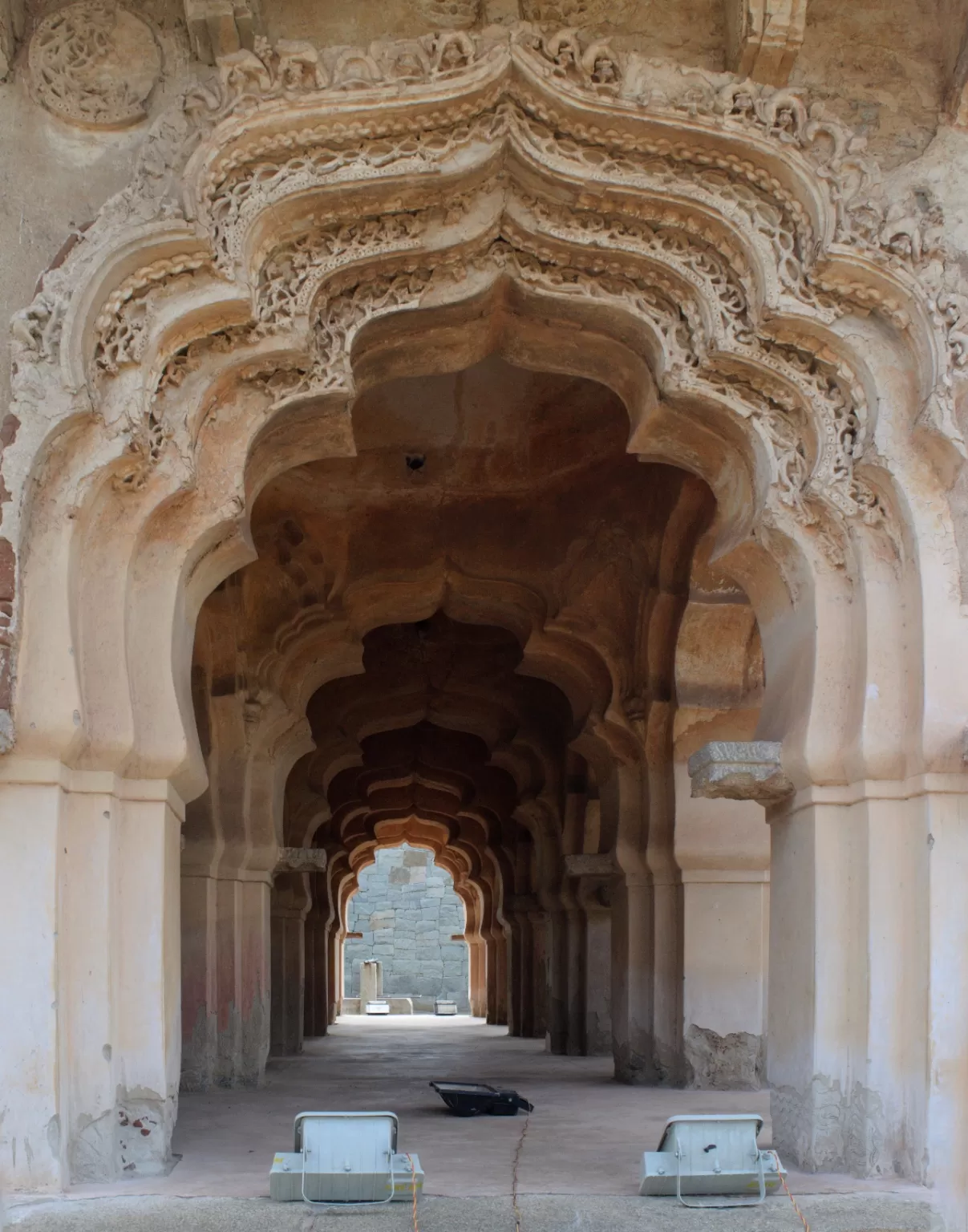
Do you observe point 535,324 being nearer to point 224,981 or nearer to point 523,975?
point 224,981

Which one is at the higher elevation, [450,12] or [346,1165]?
[450,12]

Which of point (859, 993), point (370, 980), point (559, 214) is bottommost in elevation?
point (370, 980)

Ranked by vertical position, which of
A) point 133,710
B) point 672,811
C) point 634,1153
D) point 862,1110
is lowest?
point 634,1153

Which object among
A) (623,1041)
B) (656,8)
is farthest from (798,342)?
(623,1041)

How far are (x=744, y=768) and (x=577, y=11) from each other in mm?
3145

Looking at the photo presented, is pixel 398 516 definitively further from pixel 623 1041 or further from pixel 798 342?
pixel 798 342

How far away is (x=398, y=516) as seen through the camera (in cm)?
1018

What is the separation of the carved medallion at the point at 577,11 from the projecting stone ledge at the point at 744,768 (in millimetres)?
2987

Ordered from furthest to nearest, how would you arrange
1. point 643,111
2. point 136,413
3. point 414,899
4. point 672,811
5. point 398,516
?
1. point 414,899
2. point 398,516
3. point 672,811
4. point 643,111
5. point 136,413

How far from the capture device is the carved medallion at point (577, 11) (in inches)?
238

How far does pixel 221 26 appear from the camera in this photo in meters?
5.77

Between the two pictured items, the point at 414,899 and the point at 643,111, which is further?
Answer: the point at 414,899

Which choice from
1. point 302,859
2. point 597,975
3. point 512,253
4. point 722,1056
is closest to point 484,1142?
point 722,1056

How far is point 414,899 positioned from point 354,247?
29.4 metres
